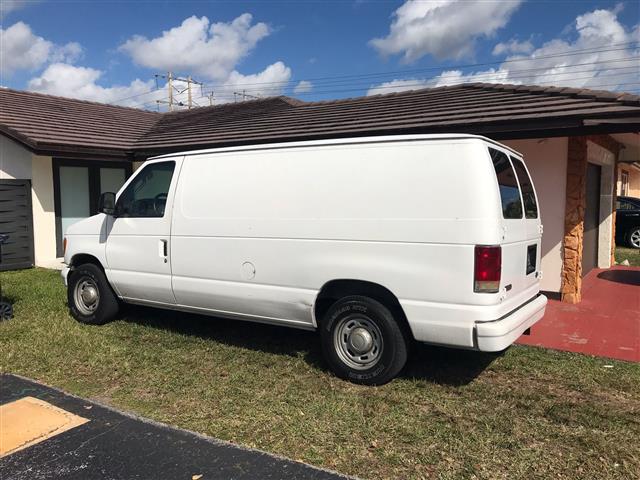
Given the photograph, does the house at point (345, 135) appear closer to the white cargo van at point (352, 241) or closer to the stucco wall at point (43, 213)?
the stucco wall at point (43, 213)

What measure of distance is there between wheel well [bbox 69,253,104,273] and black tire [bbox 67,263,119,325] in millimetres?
47

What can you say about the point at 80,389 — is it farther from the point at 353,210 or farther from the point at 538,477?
the point at 538,477

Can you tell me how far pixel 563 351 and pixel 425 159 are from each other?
115 inches

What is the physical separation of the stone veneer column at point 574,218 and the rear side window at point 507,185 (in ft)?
12.7

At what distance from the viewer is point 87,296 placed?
6766 mm

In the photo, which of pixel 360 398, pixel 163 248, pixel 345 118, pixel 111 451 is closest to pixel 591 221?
pixel 345 118

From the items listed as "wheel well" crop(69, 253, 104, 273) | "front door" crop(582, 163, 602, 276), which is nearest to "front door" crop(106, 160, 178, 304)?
"wheel well" crop(69, 253, 104, 273)

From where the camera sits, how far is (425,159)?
4.43 metres

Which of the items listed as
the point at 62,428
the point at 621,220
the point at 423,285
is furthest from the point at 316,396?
the point at 621,220

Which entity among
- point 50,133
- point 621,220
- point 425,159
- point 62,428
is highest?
point 50,133

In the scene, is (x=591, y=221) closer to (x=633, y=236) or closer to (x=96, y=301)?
(x=633, y=236)

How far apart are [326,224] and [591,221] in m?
8.23

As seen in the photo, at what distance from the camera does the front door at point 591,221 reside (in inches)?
404

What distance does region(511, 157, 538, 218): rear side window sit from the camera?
5.06 metres
